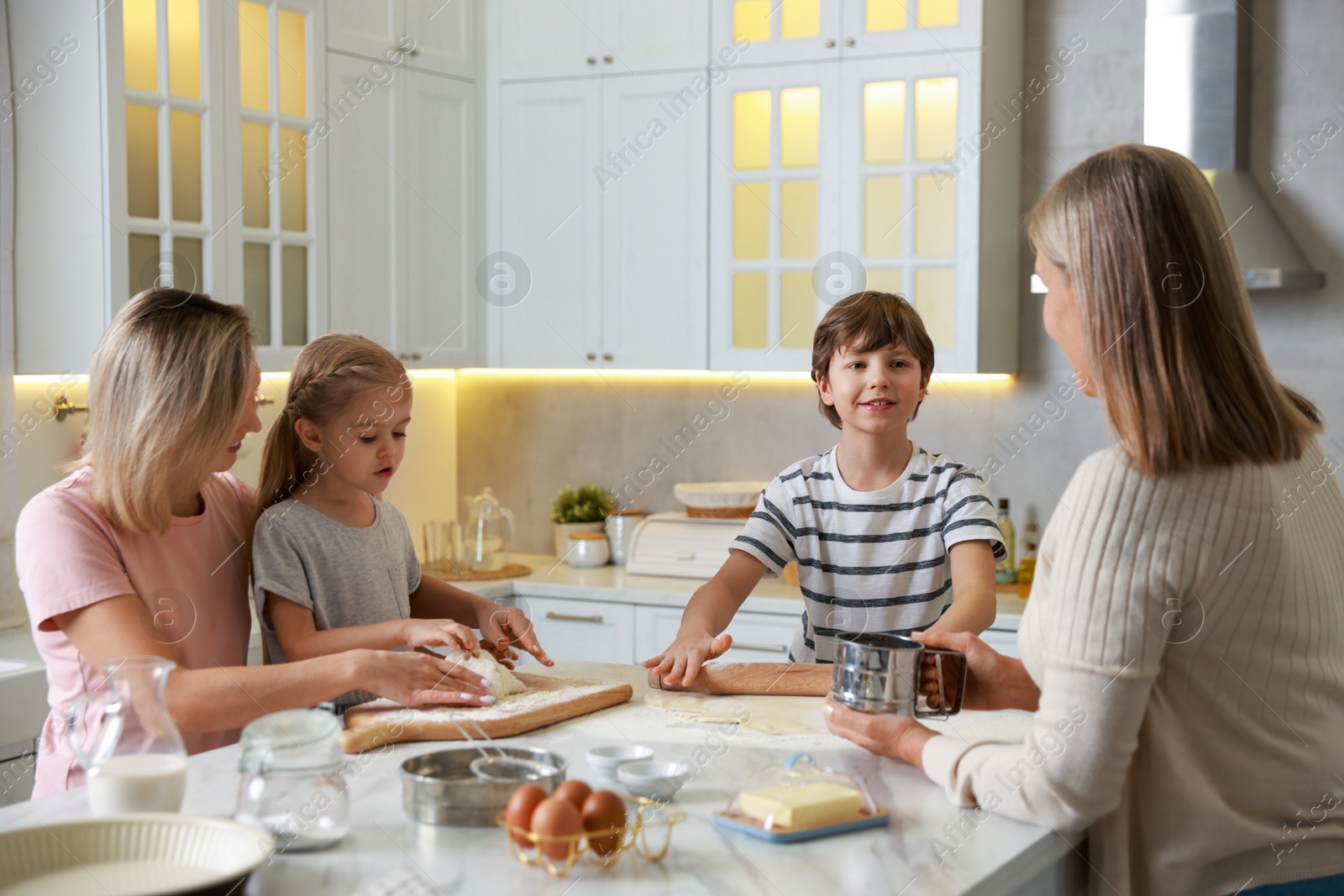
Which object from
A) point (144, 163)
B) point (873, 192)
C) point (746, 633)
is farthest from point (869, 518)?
point (144, 163)

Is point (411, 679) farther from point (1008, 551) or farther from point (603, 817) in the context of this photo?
point (1008, 551)

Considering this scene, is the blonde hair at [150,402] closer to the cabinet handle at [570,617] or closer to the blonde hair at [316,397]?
the blonde hair at [316,397]

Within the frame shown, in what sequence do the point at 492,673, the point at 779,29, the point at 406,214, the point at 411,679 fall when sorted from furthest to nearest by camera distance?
1. the point at 406,214
2. the point at 779,29
3. the point at 492,673
4. the point at 411,679

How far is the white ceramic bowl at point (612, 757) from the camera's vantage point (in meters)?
1.33

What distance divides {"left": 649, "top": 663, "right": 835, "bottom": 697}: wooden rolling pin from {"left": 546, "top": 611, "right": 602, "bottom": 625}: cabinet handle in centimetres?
160

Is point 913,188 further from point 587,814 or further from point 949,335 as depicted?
point 587,814

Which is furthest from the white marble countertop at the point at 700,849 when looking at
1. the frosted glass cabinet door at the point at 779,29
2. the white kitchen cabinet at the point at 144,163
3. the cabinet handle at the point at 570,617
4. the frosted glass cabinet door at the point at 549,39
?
the frosted glass cabinet door at the point at 549,39

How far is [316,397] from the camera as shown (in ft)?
5.98

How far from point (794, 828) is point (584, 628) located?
2273 millimetres

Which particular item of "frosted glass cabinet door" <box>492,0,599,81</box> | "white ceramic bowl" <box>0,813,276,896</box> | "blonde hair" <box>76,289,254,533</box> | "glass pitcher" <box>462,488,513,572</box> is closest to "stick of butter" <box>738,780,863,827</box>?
"white ceramic bowl" <box>0,813,276,896</box>

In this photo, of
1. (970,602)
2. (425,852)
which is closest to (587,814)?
(425,852)

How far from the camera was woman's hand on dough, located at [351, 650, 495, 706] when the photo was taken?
1.52 metres

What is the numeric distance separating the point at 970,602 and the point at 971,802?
610 mm

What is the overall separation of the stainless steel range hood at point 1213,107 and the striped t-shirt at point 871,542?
144 cm
